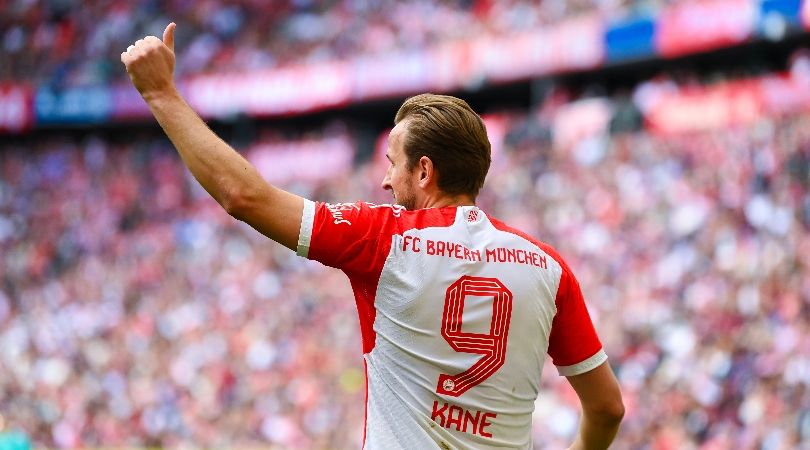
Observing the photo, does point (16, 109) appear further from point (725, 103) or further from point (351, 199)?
point (725, 103)

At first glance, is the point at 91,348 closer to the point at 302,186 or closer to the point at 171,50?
the point at 302,186

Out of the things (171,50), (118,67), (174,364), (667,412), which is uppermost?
(171,50)

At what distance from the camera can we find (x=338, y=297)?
17500 mm

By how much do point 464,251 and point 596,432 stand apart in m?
0.65

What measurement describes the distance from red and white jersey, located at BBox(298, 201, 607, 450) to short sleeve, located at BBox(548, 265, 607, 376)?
0.31 ft

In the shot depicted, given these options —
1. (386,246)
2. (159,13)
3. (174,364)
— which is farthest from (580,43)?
(386,246)

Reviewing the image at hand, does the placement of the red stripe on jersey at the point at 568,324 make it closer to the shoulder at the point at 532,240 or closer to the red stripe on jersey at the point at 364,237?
the shoulder at the point at 532,240

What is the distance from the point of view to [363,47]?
2528 cm

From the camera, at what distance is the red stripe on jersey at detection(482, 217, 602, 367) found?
2.59 metres

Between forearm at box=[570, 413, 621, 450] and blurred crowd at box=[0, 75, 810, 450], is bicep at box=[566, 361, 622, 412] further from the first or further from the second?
blurred crowd at box=[0, 75, 810, 450]

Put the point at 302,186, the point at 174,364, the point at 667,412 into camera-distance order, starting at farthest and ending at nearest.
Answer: the point at 302,186, the point at 174,364, the point at 667,412

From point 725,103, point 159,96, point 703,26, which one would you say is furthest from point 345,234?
point 703,26

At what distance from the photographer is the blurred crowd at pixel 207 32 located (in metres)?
24.6

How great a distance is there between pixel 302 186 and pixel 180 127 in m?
21.5
